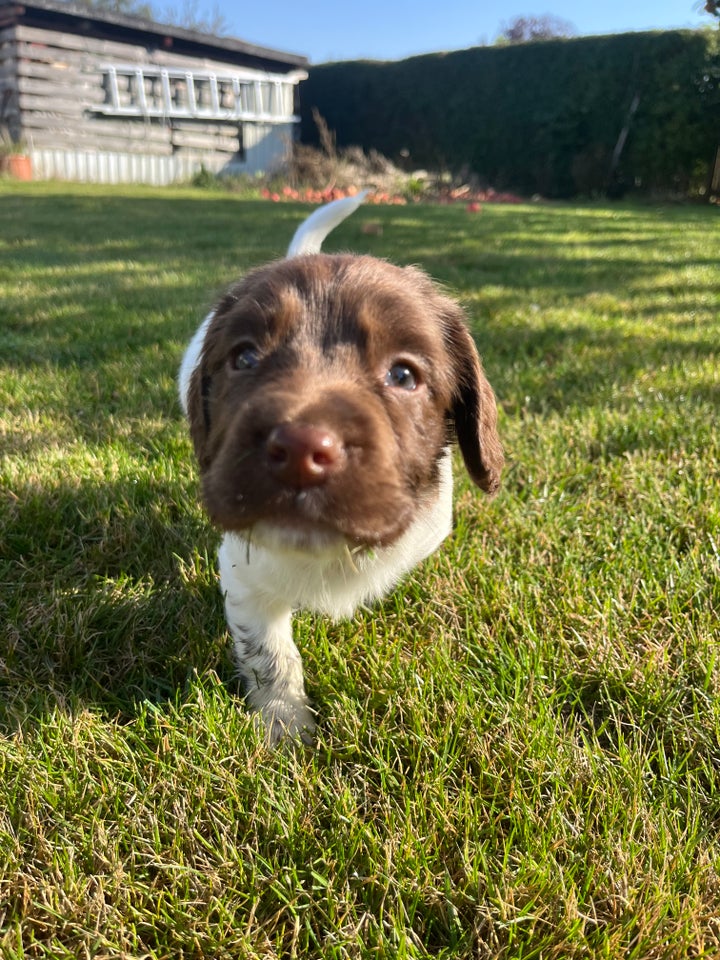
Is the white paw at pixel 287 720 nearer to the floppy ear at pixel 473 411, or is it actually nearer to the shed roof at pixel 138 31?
the floppy ear at pixel 473 411

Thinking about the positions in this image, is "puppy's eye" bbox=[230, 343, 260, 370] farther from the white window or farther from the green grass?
the white window

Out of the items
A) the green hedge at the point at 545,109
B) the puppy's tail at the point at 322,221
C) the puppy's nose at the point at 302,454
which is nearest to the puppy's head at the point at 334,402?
the puppy's nose at the point at 302,454

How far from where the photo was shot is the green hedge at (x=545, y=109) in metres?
15.8

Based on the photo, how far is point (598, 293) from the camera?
554 cm

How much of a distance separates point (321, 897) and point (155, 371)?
119 inches

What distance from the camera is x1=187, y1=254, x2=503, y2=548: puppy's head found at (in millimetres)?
1269

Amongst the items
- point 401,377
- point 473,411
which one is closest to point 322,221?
point 473,411

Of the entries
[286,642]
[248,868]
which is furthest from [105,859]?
[286,642]

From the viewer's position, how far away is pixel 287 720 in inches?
65.2

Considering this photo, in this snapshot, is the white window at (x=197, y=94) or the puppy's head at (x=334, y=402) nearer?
the puppy's head at (x=334, y=402)

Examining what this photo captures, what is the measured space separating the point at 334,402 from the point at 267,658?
72 centimetres

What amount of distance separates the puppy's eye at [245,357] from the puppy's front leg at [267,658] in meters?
0.51

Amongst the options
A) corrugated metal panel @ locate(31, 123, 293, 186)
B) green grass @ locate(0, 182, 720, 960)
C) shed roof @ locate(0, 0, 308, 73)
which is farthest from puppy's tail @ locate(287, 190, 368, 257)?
shed roof @ locate(0, 0, 308, 73)

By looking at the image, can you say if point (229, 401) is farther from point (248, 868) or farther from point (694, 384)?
point (694, 384)
